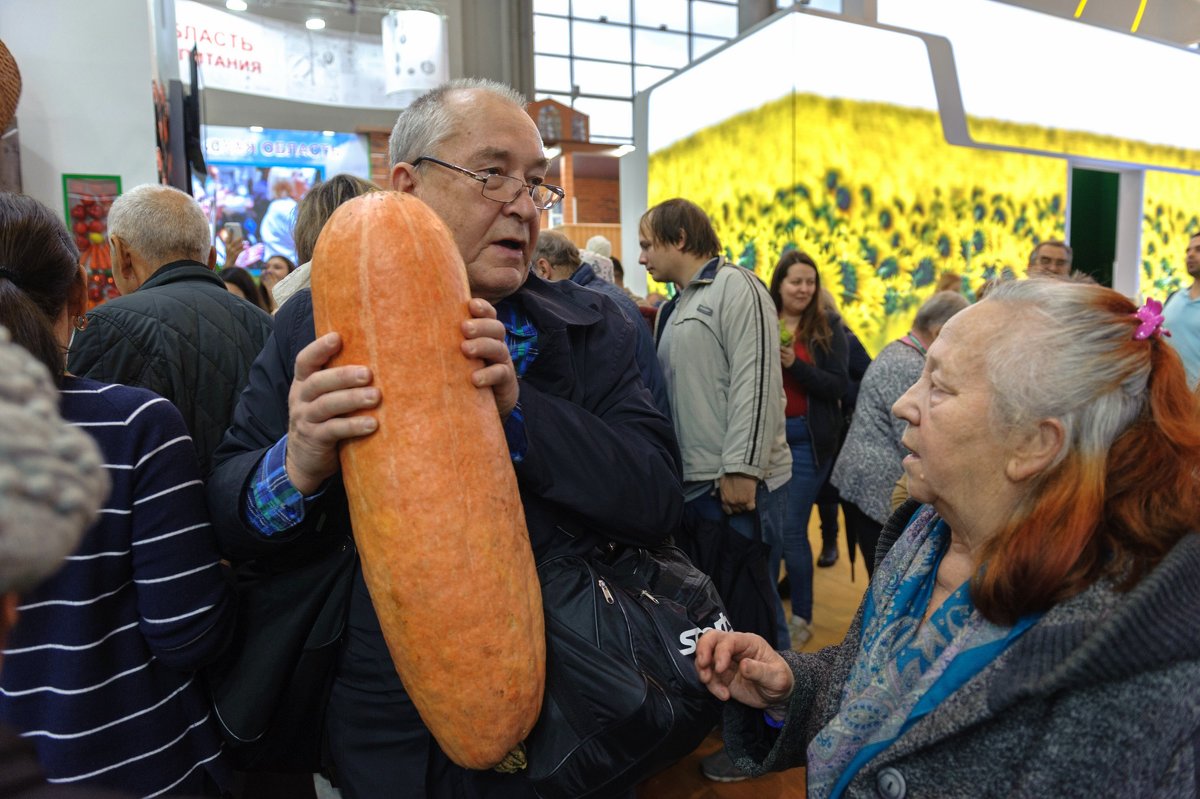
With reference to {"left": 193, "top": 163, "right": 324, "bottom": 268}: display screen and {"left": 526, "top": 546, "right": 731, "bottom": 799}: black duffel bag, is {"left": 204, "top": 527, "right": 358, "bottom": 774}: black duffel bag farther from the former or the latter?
{"left": 193, "top": 163, "right": 324, "bottom": 268}: display screen

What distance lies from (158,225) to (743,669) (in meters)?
1.99

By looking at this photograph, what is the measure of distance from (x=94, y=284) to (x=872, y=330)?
21.3 ft

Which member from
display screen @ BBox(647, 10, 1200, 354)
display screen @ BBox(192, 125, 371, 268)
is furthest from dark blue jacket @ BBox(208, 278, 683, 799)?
display screen @ BBox(192, 125, 371, 268)

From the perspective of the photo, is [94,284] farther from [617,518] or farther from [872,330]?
[872,330]

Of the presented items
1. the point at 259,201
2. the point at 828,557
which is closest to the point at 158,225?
the point at 828,557

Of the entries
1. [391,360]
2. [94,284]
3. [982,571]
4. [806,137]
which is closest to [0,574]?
[391,360]

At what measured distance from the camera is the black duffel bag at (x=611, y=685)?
1.03 metres

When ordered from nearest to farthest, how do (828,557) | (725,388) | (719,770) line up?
1. (719,770)
2. (725,388)
3. (828,557)

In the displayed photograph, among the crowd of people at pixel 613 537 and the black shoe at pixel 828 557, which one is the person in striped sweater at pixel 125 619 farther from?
the black shoe at pixel 828 557

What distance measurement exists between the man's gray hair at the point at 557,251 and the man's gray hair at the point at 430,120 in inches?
84.3

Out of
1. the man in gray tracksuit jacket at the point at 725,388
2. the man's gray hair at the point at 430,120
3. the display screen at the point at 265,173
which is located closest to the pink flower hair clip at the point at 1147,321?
the man's gray hair at the point at 430,120

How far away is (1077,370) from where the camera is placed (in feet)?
3.25

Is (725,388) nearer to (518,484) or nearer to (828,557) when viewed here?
(518,484)

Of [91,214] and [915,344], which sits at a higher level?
[91,214]
